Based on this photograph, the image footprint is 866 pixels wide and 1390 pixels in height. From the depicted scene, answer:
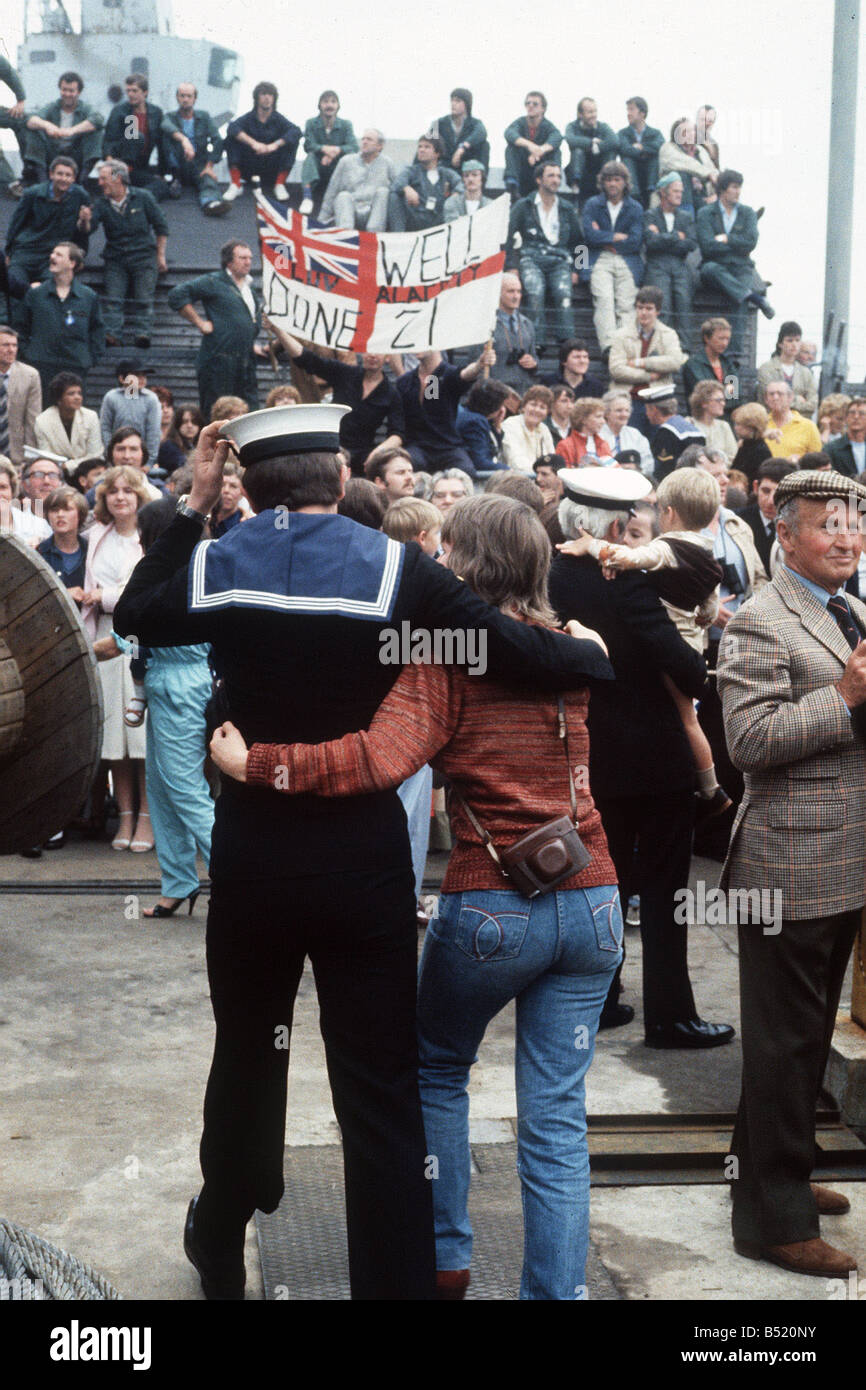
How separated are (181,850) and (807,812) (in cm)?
372

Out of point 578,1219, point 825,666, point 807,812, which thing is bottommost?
point 578,1219

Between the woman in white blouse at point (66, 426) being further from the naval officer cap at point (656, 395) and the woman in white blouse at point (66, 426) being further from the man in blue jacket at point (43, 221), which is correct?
the naval officer cap at point (656, 395)

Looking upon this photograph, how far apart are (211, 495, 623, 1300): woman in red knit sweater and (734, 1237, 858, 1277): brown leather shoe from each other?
0.76m

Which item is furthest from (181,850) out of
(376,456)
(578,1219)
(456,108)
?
(456,108)

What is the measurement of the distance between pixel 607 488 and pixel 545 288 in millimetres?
10090

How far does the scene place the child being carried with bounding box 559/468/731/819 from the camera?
16.5ft

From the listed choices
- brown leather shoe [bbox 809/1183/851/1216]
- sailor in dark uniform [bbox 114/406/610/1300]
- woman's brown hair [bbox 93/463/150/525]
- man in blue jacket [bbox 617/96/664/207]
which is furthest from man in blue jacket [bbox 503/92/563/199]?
sailor in dark uniform [bbox 114/406/610/1300]

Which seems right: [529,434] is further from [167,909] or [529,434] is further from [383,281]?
[167,909]

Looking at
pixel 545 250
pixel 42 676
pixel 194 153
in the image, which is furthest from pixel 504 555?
pixel 194 153

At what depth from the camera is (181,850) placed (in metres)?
6.97

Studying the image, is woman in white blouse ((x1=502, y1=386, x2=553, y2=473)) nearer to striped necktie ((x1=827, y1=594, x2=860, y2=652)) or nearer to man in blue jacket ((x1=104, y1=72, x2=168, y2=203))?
man in blue jacket ((x1=104, y1=72, x2=168, y2=203))

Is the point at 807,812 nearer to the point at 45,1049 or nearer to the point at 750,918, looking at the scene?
the point at 750,918
